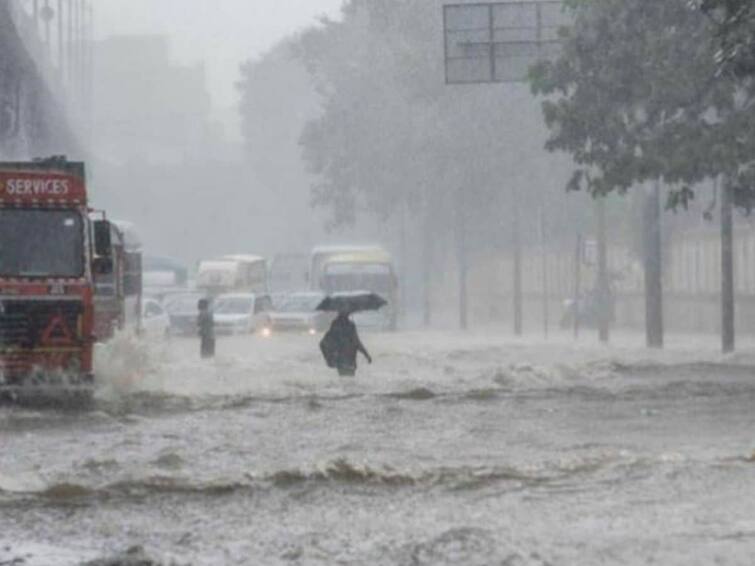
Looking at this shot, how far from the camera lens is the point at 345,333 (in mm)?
35688

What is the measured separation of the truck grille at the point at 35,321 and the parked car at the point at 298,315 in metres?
35.2

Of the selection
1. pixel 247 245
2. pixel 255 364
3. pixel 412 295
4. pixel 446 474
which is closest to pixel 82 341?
pixel 446 474

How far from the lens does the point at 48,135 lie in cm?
7869

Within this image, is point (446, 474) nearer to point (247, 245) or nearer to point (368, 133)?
point (368, 133)

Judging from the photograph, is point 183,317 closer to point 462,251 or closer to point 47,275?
point 462,251

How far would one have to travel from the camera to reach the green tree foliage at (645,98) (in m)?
38.6

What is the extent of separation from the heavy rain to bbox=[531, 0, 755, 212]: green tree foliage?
6 centimetres

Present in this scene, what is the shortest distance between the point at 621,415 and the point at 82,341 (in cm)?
706

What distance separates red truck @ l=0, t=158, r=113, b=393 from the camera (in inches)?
1091

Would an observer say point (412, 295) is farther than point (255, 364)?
Yes

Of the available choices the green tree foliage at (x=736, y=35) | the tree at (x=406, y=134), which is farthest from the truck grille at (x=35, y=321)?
the tree at (x=406, y=134)

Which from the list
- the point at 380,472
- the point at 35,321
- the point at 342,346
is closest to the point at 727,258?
the point at 342,346

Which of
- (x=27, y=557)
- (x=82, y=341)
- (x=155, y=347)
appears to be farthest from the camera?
(x=155, y=347)

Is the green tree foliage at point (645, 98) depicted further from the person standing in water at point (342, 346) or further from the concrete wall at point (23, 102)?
the concrete wall at point (23, 102)
